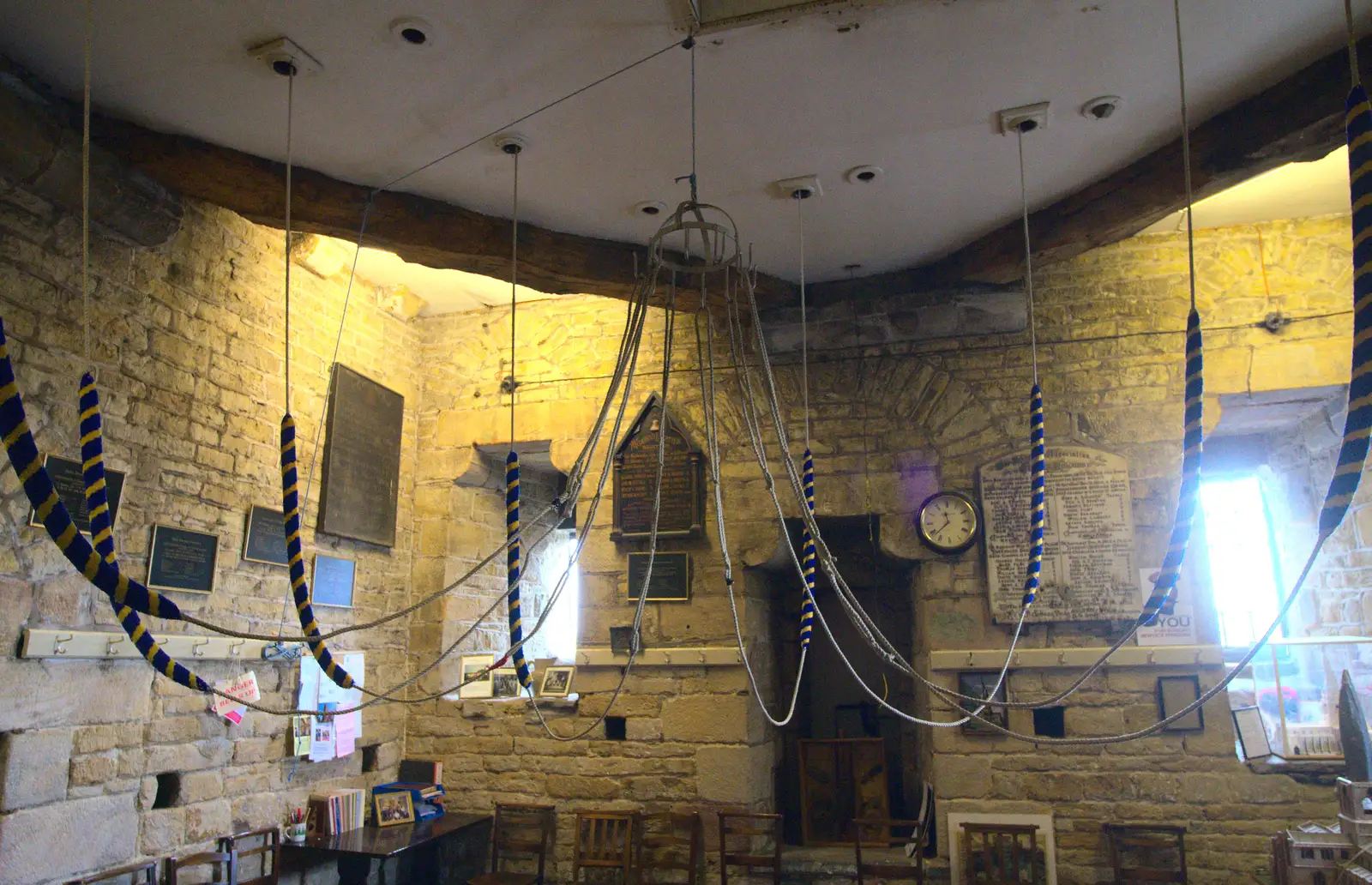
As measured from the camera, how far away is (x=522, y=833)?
522cm

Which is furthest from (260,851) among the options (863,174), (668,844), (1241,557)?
(1241,557)

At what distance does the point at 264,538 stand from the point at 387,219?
166cm

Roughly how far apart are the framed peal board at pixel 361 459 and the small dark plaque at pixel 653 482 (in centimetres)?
135

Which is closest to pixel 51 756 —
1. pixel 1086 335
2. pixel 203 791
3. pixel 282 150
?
pixel 203 791

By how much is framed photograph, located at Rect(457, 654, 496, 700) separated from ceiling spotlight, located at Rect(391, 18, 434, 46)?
11.9 feet

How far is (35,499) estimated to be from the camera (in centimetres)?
221

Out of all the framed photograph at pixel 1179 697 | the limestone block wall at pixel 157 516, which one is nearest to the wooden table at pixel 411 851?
the limestone block wall at pixel 157 516

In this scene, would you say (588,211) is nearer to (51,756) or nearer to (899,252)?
(899,252)

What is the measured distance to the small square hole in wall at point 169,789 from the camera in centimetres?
396

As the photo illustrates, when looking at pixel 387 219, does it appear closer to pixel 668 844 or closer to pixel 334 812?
pixel 334 812

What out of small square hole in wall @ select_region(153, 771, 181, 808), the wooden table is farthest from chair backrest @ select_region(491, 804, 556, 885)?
small square hole in wall @ select_region(153, 771, 181, 808)

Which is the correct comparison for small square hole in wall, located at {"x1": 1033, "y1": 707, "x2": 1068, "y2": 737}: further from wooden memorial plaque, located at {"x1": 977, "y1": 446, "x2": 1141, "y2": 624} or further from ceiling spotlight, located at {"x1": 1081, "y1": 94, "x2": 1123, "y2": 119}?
ceiling spotlight, located at {"x1": 1081, "y1": 94, "x2": 1123, "y2": 119}

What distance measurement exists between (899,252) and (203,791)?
4.15 meters

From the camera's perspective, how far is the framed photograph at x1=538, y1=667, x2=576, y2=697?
212 inches
